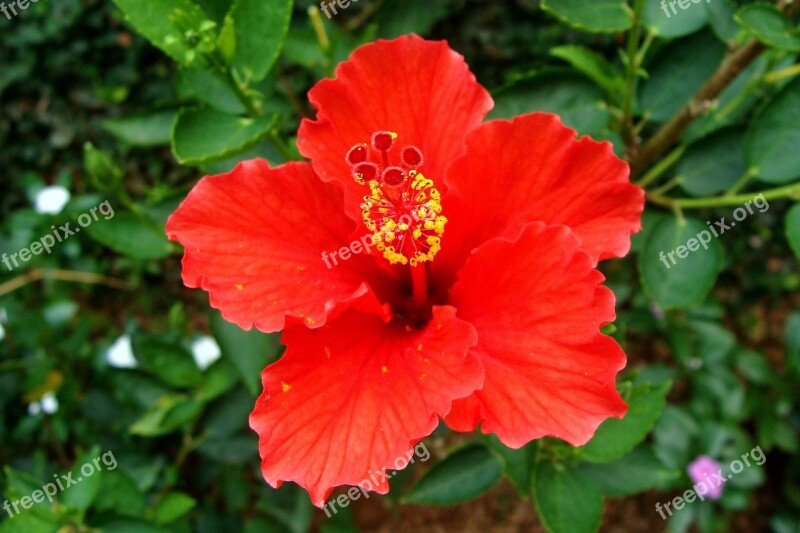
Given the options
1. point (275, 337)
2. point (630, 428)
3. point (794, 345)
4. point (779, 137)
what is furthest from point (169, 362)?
point (794, 345)

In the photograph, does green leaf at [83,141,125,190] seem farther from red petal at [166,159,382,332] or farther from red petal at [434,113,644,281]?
red petal at [434,113,644,281]

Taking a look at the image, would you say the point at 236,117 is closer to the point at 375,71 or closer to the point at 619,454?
the point at 375,71

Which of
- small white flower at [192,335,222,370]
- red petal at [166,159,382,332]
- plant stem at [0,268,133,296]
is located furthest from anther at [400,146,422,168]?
plant stem at [0,268,133,296]

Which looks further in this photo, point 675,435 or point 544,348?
point 675,435

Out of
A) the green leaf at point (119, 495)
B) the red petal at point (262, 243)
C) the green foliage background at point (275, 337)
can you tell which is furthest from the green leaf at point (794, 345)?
the green leaf at point (119, 495)

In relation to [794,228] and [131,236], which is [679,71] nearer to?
[794,228]

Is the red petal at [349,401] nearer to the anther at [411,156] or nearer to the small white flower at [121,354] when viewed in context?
the anther at [411,156]

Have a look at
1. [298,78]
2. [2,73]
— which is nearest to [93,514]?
[298,78]
